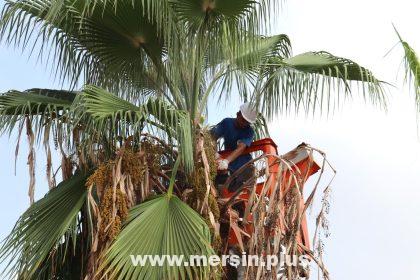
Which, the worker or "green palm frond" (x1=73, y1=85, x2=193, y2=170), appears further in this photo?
the worker

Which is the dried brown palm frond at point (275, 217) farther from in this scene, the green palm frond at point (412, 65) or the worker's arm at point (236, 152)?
the green palm frond at point (412, 65)

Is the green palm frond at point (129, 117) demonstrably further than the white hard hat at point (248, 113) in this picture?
No

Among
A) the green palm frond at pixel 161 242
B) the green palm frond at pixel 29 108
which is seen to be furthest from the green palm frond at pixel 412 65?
the green palm frond at pixel 29 108

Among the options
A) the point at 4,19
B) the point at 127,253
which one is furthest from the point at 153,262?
the point at 4,19

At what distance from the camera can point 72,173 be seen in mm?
7660

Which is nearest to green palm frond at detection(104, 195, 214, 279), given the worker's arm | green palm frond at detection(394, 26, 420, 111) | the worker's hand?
the worker's hand

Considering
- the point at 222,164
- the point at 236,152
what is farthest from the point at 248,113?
the point at 222,164

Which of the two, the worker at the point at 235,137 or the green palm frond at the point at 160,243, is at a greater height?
the worker at the point at 235,137

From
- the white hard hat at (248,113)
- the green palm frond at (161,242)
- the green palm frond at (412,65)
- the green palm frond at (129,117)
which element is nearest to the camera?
the green palm frond at (412,65)

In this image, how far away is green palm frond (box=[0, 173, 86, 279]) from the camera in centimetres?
684

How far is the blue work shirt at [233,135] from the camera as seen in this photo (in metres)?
8.15

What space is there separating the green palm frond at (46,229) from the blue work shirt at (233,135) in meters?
1.70

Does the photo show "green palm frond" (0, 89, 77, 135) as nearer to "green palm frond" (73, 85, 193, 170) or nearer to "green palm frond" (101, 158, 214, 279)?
"green palm frond" (73, 85, 193, 170)

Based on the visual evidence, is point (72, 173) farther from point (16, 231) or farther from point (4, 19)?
point (4, 19)
